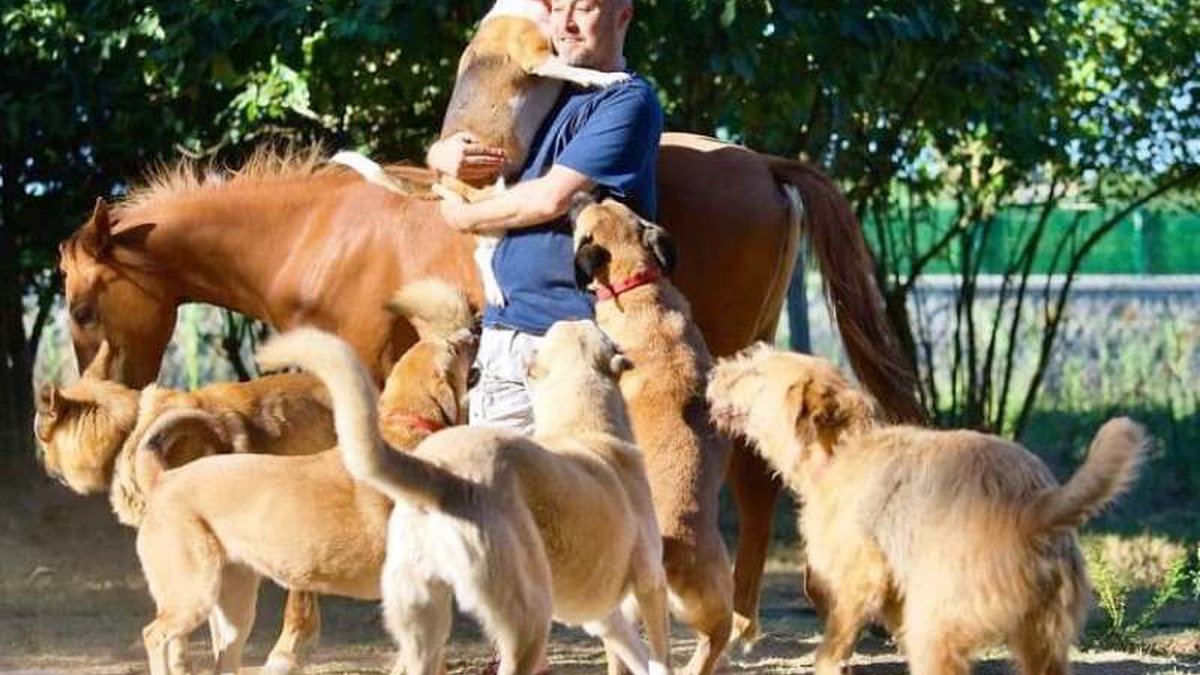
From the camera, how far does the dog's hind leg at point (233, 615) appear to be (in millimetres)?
7266

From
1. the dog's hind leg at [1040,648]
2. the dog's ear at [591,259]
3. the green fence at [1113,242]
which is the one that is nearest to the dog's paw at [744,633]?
the dog's ear at [591,259]

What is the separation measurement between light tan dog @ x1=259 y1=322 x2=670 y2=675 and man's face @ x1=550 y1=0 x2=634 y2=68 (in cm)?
122

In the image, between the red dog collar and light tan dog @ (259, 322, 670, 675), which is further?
the red dog collar

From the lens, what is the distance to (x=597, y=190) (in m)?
7.24

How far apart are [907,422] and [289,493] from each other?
2.66m

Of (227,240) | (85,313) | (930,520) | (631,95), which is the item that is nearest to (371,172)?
(227,240)

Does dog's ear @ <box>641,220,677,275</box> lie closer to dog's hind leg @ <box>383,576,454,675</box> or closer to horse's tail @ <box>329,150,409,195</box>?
dog's hind leg @ <box>383,576,454,675</box>

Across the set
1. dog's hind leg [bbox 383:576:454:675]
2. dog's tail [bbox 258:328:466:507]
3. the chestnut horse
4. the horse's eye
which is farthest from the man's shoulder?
the horse's eye

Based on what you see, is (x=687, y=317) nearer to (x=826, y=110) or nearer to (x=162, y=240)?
(x=162, y=240)

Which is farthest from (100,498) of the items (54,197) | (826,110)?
(826,110)

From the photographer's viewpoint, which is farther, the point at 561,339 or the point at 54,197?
the point at 54,197

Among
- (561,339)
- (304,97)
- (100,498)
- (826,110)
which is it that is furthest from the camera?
(100,498)

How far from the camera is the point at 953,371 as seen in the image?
46.8 feet

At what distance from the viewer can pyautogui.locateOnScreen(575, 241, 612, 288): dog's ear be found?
705 cm
